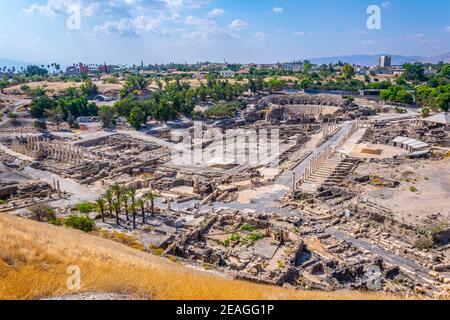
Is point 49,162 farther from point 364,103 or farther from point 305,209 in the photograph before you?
point 364,103

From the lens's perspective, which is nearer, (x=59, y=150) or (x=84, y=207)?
(x=84, y=207)

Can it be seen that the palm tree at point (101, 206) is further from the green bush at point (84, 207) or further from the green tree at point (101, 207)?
the green bush at point (84, 207)

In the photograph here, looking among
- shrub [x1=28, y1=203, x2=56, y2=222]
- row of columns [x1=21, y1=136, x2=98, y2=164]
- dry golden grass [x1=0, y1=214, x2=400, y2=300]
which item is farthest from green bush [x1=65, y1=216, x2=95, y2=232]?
row of columns [x1=21, y1=136, x2=98, y2=164]

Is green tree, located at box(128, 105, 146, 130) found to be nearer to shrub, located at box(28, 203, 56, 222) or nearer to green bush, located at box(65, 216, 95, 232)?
shrub, located at box(28, 203, 56, 222)

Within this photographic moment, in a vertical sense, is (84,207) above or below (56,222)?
below

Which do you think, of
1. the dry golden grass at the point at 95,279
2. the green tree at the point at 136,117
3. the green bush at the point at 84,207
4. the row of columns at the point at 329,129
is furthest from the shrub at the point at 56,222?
the row of columns at the point at 329,129

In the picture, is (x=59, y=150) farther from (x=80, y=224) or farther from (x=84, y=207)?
(x=80, y=224)

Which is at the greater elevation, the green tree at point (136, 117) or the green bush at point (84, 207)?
the green tree at point (136, 117)

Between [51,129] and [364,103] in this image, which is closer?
[51,129]

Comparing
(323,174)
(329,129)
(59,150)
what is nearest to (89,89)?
(59,150)

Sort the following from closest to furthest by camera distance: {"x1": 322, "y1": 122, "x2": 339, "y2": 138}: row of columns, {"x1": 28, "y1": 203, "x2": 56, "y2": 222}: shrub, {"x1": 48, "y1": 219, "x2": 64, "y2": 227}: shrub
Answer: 1. {"x1": 48, "y1": 219, "x2": 64, "y2": 227}: shrub
2. {"x1": 28, "y1": 203, "x2": 56, "y2": 222}: shrub
3. {"x1": 322, "y1": 122, "x2": 339, "y2": 138}: row of columns

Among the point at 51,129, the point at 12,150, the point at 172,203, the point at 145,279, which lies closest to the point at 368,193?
the point at 172,203
